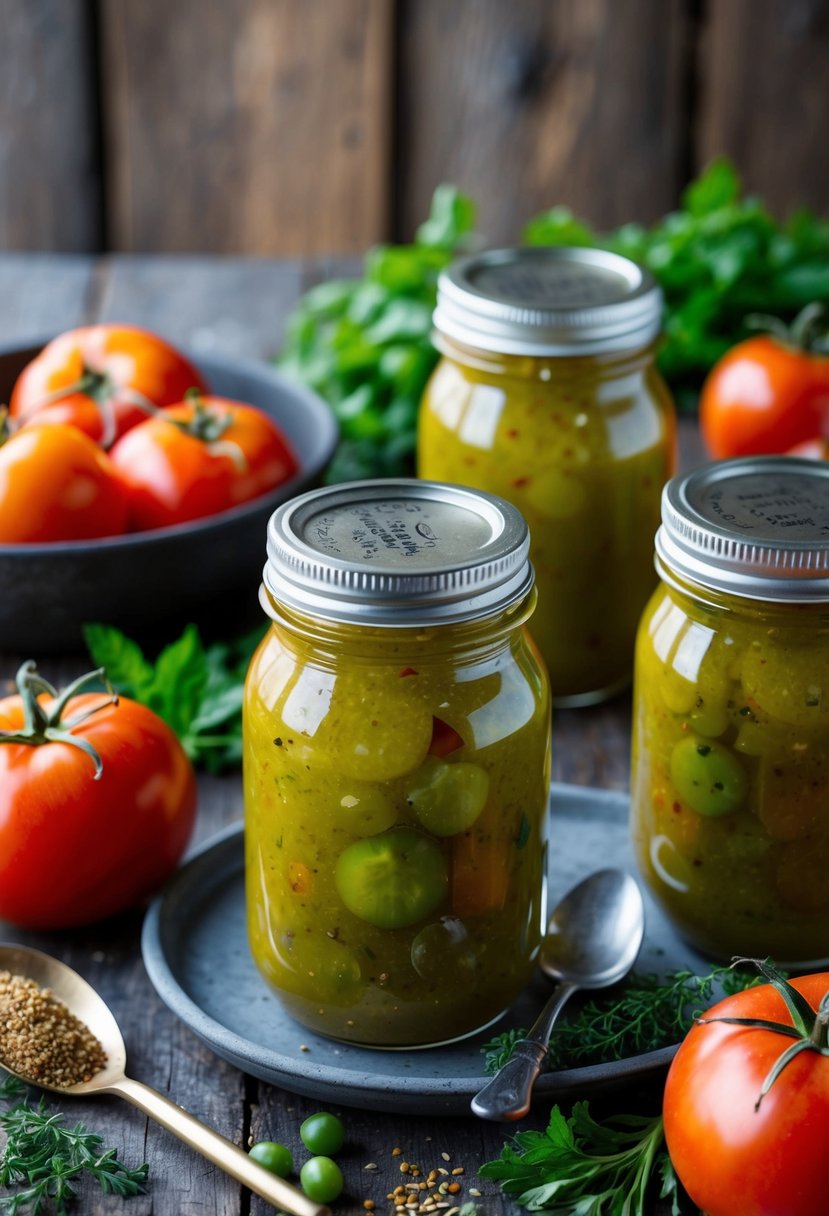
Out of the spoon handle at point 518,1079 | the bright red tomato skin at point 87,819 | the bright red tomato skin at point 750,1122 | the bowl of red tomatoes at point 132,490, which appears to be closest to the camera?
the bright red tomato skin at point 750,1122

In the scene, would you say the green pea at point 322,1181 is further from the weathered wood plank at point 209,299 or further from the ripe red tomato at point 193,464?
the weathered wood plank at point 209,299

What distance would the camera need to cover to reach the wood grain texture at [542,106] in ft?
11.8

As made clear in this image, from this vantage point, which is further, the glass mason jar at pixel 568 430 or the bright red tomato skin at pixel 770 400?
the bright red tomato skin at pixel 770 400

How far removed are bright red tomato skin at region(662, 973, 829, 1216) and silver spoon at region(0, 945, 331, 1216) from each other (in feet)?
0.79

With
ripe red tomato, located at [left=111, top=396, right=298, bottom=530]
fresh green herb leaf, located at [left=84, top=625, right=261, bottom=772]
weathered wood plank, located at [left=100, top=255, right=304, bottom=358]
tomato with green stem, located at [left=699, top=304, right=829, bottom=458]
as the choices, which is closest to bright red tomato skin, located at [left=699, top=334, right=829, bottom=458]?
tomato with green stem, located at [left=699, top=304, right=829, bottom=458]

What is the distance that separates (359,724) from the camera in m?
1.05

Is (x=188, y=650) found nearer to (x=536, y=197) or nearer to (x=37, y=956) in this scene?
(x=37, y=956)

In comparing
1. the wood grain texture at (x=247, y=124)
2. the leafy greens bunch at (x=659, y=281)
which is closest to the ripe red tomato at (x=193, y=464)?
the leafy greens bunch at (x=659, y=281)

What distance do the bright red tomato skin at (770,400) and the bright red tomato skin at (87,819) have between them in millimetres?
1178

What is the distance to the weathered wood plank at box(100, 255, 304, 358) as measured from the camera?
266 centimetres

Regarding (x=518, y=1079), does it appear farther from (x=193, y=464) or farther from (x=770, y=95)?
(x=770, y=95)

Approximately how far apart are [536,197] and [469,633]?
9.91 ft

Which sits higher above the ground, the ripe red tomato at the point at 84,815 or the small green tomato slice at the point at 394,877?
the small green tomato slice at the point at 394,877

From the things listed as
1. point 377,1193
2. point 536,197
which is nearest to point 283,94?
point 536,197
